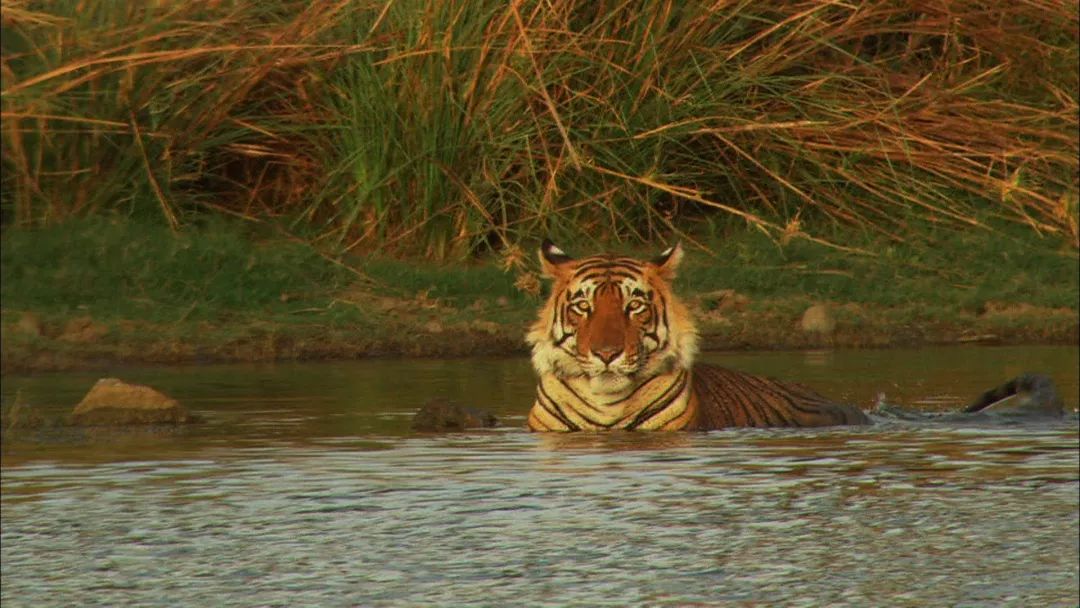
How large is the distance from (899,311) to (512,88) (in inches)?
91.0

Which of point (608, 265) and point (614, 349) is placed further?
point (608, 265)

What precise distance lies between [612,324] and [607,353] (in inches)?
4.0

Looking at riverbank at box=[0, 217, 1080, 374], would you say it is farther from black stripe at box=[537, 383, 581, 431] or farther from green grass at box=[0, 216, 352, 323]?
black stripe at box=[537, 383, 581, 431]

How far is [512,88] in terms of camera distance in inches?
455

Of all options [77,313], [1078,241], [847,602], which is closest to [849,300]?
[1078,241]

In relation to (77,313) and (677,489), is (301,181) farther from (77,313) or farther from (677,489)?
(677,489)

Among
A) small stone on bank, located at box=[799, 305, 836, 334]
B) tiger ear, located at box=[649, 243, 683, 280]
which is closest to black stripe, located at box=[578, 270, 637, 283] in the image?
tiger ear, located at box=[649, 243, 683, 280]

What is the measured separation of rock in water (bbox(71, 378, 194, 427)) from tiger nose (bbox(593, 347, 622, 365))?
167cm

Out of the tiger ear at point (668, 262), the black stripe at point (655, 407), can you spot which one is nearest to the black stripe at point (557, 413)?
the black stripe at point (655, 407)

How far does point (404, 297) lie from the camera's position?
10852mm

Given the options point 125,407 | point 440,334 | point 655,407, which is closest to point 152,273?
point 440,334

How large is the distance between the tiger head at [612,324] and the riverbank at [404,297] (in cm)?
273

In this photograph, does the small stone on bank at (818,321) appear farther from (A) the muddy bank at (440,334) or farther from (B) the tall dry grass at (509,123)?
(B) the tall dry grass at (509,123)

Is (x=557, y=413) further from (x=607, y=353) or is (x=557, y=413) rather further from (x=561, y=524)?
(x=561, y=524)
